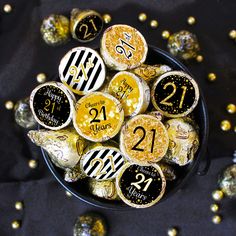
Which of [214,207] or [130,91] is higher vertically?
[130,91]

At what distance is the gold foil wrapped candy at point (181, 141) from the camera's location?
72 centimetres

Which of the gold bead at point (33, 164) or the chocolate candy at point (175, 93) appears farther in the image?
the gold bead at point (33, 164)

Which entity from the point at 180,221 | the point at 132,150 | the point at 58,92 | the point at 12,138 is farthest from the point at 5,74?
the point at 180,221

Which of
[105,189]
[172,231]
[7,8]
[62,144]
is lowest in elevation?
[172,231]

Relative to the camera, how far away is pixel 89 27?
88 cm

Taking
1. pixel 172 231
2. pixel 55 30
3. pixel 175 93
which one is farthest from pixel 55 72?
pixel 172 231

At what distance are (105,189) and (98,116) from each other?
13cm

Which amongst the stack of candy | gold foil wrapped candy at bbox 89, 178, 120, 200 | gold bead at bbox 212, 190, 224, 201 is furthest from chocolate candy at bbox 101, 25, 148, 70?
gold bead at bbox 212, 190, 224, 201

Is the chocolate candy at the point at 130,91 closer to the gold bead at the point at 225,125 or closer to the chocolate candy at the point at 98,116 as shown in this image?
the chocolate candy at the point at 98,116

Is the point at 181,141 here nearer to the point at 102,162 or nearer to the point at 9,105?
the point at 102,162

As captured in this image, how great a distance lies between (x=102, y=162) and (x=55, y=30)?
319mm

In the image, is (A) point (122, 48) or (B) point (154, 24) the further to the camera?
(B) point (154, 24)

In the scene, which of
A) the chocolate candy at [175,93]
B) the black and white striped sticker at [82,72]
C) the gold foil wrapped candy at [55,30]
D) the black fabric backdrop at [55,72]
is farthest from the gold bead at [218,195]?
the gold foil wrapped candy at [55,30]

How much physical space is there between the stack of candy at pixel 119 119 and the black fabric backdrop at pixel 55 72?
0.16 metres
